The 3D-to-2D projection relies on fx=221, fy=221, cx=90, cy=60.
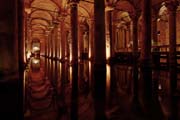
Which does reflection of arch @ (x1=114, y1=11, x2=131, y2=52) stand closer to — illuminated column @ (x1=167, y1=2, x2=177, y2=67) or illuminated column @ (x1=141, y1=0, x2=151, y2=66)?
illuminated column @ (x1=167, y1=2, x2=177, y2=67)

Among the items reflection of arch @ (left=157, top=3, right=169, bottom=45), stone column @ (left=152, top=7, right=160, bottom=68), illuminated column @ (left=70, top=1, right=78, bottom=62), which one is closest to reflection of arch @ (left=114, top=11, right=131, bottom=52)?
reflection of arch @ (left=157, top=3, right=169, bottom=45)

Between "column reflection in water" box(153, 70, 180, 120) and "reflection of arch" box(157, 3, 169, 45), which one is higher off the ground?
"reflection of arch" box(157, 3, 169, 45)

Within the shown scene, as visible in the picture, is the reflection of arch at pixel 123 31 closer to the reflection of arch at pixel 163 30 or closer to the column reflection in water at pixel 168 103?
the reflection of arch at pixel 163 30

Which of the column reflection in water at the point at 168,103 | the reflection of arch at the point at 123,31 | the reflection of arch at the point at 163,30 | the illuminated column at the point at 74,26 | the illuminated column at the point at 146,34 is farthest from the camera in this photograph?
the reflection of arch at the point at 123,31

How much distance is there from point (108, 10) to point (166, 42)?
8817mm

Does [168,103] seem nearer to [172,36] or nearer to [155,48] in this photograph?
[172,36]

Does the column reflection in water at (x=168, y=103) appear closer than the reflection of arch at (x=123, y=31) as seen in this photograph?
Yes

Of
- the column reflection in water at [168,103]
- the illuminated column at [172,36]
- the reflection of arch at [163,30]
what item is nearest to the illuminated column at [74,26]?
the illuminated column at [172,36]

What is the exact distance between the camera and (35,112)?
4.30 meters

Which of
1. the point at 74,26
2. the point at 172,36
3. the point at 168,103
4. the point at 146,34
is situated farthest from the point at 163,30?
the point at 168,103

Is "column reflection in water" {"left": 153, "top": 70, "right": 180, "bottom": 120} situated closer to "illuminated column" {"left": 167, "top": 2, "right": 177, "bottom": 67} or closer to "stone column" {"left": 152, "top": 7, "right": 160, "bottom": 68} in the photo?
"illuminated column" {"left": 167, "top": 2, "right": 177, "bottom": 67}

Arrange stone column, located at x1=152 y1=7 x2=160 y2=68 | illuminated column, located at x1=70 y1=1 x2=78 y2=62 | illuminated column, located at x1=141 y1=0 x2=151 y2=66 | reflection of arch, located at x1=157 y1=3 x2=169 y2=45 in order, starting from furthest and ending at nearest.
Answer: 1. reflection of arch, located at x1=157 y1=3 x2=169 y2=45
2. illuminated column, located at x1=70 y1=1 x2=78 y2=62
3. stone column, located at x1=152 y1=7 x2=160 y2=68
4. illuminated column, located at x1=141 y1=0 x2=151 y2=66

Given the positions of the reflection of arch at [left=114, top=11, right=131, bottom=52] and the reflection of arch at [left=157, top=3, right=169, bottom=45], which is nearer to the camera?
the reflection of arch at [left=157, top=3, right=169, bottom=45]

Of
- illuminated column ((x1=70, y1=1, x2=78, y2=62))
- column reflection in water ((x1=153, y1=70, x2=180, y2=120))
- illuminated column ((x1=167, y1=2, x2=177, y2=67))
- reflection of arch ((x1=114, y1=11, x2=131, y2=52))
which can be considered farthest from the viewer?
reflection of arch ((x1=114, y1=11, x2=131, y2=52))
